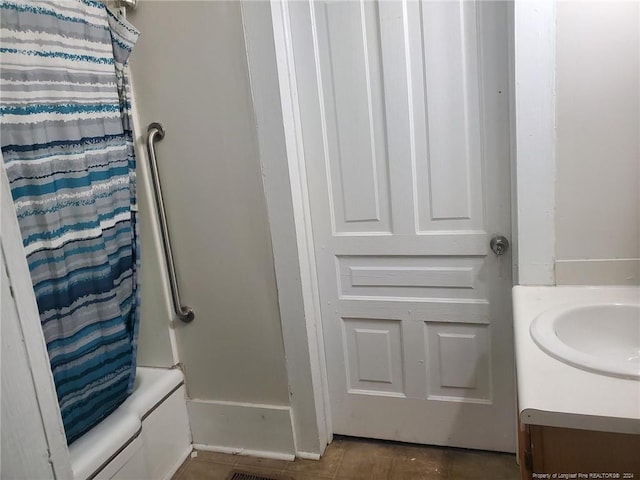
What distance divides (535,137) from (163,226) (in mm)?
1355

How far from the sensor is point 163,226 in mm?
1816

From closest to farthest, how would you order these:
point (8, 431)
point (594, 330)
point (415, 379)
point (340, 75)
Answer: point (8, 431) < point (594, 330) < point (340, 75) < point (415, 379)

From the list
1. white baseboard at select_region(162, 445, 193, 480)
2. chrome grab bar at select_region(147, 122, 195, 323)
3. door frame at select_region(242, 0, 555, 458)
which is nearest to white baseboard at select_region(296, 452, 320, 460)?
door frame at select_region(242, 0, 555, 458)

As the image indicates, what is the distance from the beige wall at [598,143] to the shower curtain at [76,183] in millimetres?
1402

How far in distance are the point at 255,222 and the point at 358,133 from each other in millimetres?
509

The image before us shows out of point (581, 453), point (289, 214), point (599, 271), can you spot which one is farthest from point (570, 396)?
point (289, 214)

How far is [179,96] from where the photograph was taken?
5.70 feet

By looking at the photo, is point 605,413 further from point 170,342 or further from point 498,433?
point 170,342

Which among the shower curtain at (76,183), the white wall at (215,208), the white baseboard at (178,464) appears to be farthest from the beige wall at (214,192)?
the white baseboard at (178,464)

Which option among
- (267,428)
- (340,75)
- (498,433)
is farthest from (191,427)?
(340,75)

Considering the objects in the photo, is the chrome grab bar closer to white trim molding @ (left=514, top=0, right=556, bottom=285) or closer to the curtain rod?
the curtain rod

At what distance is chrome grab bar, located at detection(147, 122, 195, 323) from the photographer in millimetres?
1770

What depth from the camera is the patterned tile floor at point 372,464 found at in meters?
1.72

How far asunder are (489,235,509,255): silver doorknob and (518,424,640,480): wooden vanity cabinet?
816 millimetres
